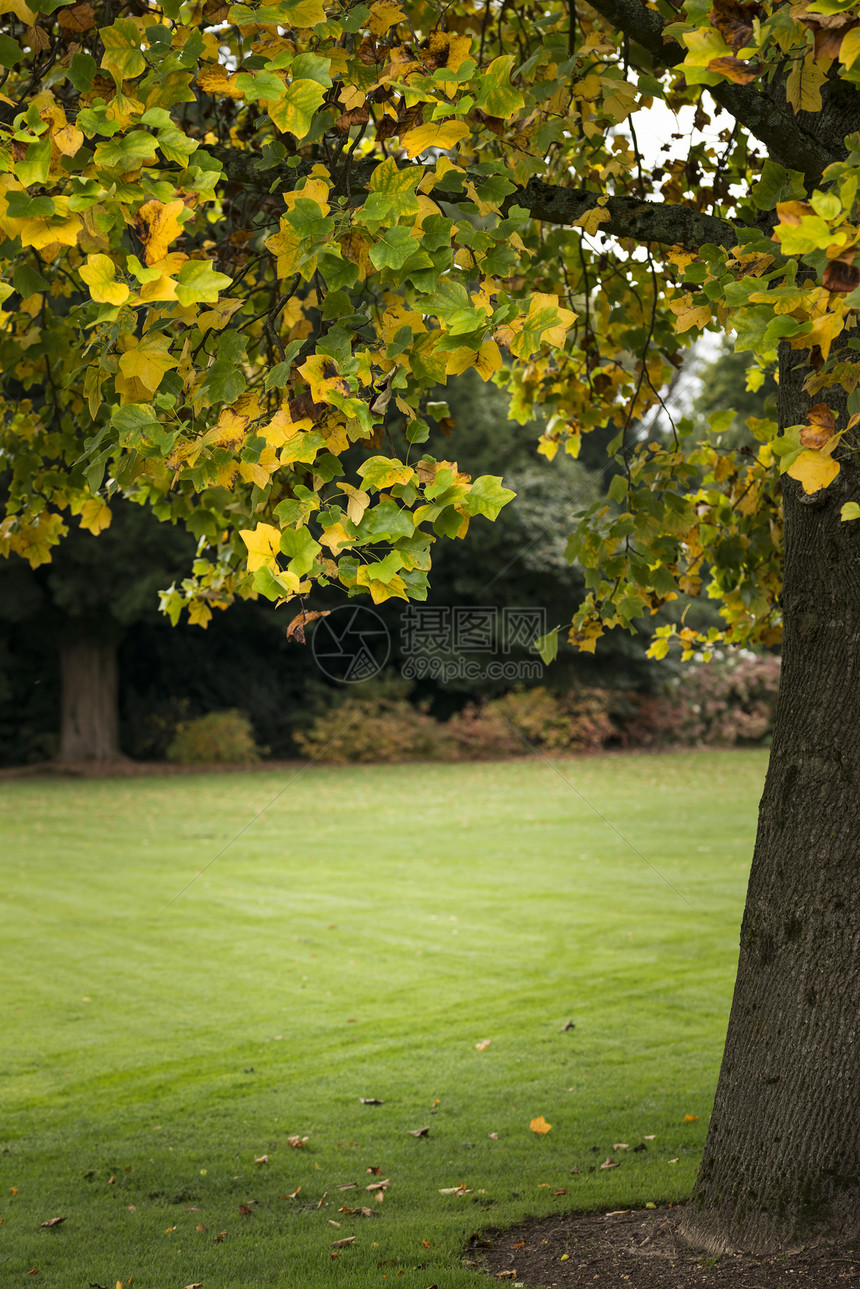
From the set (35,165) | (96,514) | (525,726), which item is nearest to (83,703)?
(525,726)

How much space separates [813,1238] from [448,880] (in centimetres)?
766

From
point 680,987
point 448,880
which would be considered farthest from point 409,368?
point 448,880

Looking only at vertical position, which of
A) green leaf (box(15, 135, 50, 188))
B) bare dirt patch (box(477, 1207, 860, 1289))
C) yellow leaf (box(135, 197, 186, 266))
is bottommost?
bare dirt patch (box(477, 1207, 860, 1289))

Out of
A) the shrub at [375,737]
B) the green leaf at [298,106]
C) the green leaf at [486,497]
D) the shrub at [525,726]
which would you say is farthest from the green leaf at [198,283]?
the shrub at [525,726]

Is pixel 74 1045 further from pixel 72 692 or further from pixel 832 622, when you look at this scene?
pixel 72 692

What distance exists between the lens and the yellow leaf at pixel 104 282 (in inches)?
89.9

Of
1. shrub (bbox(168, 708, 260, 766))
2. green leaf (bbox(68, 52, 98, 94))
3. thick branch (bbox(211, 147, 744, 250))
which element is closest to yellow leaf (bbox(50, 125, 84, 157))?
green leaf (bbox(68, 52, 98, 94))

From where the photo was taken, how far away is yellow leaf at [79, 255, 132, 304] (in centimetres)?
228

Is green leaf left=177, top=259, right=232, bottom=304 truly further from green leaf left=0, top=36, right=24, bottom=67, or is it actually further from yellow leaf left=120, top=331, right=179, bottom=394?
green leaf left=0, top=36, right=24, bottom=67

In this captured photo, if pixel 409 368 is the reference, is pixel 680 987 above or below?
below

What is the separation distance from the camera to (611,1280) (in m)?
3.51

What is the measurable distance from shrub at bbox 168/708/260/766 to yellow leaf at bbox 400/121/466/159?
2194 cm

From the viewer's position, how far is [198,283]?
7.75 feet

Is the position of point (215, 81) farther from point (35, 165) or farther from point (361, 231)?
point (35, 165)
